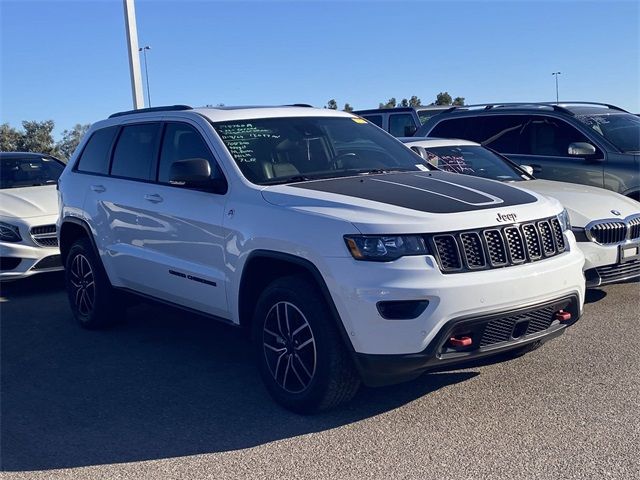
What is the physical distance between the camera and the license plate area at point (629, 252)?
6914mm

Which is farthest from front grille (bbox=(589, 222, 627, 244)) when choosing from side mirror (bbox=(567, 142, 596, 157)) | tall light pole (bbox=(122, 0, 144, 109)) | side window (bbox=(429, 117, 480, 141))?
tall light pole (bbox=(122, 0, 144, 109))

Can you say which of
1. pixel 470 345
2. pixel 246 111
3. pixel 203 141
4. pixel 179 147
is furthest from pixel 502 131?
pixel 470 345

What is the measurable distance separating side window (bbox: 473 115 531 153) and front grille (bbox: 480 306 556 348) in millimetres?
5939

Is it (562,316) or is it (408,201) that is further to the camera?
(562,316)

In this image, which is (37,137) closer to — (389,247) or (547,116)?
(547,116)

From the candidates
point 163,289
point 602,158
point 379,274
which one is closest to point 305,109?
point 163,289

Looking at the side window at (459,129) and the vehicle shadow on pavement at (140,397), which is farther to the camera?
the side window at (459,129)

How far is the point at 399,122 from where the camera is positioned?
16.3m

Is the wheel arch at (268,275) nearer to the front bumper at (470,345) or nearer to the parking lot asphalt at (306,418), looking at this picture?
the front bumper at (470,345)

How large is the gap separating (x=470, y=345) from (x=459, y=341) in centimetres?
8

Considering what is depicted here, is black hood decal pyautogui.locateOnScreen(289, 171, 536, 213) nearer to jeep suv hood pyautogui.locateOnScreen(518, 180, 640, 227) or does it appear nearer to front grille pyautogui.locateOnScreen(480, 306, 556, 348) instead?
front grille pyautogui.locateOnScreen(480, 306, 556, 348)

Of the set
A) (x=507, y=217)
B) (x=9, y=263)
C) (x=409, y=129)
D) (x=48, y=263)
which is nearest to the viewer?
(x=507, y=217)

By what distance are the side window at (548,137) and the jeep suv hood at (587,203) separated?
2074 millimetres

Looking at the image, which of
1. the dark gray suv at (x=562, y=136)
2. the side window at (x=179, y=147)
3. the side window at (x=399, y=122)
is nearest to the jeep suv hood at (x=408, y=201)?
the side window at (x=179, y=147)
